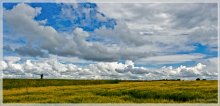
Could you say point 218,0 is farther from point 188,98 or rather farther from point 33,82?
point 33,82

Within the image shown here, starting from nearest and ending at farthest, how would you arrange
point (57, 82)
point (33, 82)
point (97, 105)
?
point (97, 105)
point (33, 82)
point (57, 82)

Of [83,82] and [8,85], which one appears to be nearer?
[8,85]

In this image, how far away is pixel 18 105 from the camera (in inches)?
814

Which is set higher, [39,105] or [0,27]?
[0,27]

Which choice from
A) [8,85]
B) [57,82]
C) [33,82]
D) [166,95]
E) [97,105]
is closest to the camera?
[97,105]

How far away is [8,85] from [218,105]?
38010mm

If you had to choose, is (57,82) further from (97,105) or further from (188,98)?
(97,105)

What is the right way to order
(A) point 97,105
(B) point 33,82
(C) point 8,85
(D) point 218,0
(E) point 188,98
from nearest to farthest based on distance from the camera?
1. (A) point 97,105
2. (D) point 218,0
3. (E) point 188,98
4. (C) point 8,85
5. (B) point 33,82

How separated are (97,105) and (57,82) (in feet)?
140

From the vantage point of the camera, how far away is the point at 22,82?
56.5 metres

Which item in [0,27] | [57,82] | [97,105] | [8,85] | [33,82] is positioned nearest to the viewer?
[97,105]

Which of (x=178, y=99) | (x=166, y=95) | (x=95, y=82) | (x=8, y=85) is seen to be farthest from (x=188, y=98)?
(x=95, y=82)

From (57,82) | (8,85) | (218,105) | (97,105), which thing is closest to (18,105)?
(97,105)

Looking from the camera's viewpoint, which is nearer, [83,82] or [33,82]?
[33,82]
